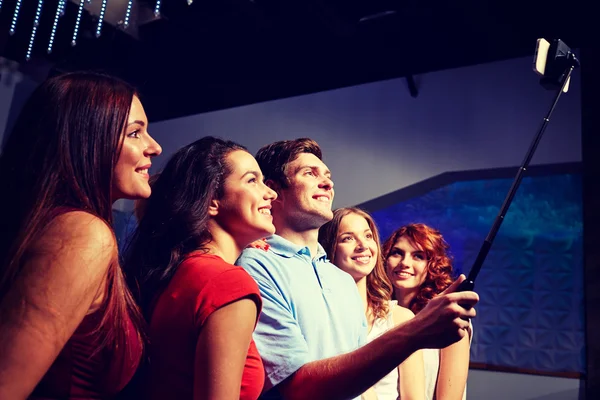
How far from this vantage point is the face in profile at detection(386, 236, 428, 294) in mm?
2912

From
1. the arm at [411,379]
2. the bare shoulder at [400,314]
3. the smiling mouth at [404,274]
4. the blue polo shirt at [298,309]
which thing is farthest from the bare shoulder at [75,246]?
the smiling mouth at [404,274]

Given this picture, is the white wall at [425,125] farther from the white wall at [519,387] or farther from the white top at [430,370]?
the white top at [430,370]

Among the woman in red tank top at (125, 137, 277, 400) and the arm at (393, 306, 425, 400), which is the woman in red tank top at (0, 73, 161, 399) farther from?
the arm at (393, 306, 425, 400)

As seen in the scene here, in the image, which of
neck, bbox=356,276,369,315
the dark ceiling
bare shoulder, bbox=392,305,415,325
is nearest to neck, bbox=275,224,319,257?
neck, bbox=356,276,369,315

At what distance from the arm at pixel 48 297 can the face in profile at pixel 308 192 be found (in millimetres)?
1105

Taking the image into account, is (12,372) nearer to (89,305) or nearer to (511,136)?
(89,305)

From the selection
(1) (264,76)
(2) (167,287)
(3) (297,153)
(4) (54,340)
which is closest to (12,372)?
(4) (54,340)

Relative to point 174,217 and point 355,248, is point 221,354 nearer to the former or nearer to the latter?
point 174,217

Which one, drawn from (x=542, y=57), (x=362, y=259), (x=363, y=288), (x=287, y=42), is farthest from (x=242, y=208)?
(x=287, y=42)

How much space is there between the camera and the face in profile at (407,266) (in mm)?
2912

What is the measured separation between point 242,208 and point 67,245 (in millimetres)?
742

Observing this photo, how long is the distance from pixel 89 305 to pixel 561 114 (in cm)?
398

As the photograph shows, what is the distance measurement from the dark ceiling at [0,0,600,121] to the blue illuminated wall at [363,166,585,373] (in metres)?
1.36

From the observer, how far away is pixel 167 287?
1.41 metres
